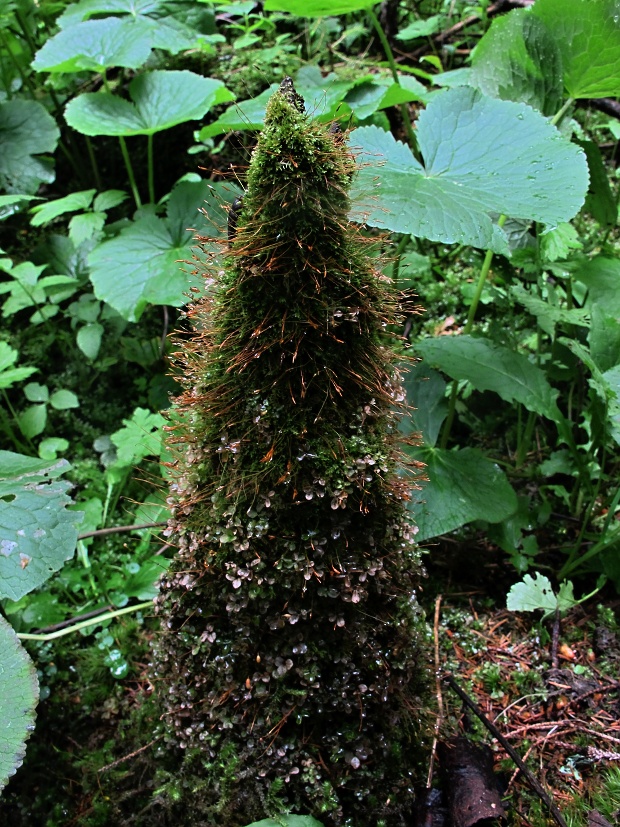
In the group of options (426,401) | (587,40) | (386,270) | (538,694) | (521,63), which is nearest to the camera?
(538,694)

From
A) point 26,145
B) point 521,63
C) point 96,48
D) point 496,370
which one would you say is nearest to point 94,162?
point 26,145

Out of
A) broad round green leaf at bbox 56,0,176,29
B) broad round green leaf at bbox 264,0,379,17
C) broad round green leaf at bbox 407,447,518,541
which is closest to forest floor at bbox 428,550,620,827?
broad round green leaf at bbox 407,447,518,541

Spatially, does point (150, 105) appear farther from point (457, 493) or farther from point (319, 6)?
point (457, 493)

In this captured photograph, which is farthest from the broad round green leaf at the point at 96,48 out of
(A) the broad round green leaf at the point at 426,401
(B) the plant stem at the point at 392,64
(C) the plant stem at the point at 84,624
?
(C) the plant stem at the point at 84,624

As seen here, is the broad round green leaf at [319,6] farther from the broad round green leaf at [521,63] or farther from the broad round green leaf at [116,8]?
the broad round green leaf at [116,8]

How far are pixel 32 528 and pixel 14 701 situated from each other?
1.57 feet

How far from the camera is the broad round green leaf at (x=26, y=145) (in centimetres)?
321

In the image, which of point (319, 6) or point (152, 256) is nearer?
point (319, 6)

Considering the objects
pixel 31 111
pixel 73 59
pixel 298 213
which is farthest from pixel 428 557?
pixel 31 111

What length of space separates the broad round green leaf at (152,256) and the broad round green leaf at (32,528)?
92cm

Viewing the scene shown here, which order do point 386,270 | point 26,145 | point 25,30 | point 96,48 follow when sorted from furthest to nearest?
point 25,30
point 26,145
point 96,48
point 386,270

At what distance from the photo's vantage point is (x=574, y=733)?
1754 mm

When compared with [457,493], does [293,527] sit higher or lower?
higher

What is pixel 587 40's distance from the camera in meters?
2.10
